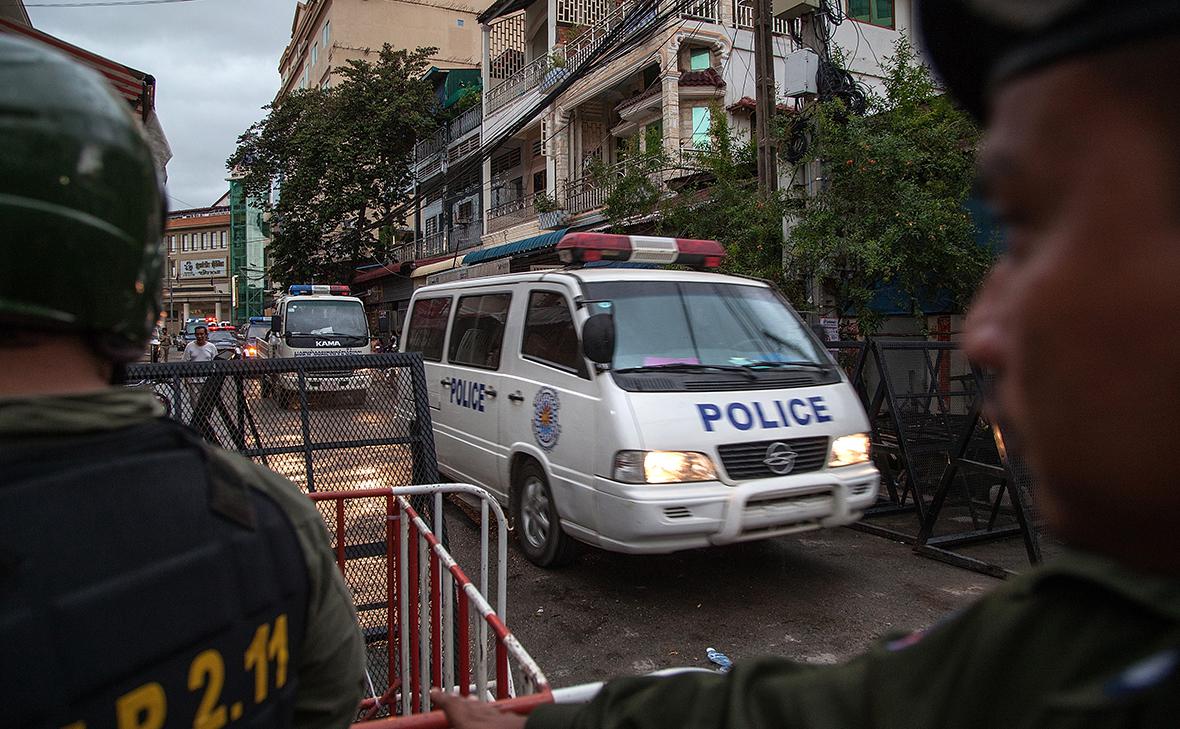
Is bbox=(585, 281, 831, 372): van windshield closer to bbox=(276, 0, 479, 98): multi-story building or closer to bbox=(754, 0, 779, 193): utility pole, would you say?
bbox=(754, 0, 779, 193): utility pole

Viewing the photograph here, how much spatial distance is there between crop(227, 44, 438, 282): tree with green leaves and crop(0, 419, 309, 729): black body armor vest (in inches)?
1106

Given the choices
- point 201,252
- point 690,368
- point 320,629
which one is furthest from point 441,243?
point 201,252

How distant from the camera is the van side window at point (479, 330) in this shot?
20.6ft

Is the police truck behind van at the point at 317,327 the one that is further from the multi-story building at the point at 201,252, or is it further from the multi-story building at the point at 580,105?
the multi-story building at the point at 201,252

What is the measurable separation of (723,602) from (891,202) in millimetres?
5319

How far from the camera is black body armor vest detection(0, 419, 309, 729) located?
79 cm

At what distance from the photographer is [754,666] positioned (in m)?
0.97

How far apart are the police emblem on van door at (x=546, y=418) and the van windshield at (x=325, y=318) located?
11.2m

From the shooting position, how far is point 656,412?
4.62 metres

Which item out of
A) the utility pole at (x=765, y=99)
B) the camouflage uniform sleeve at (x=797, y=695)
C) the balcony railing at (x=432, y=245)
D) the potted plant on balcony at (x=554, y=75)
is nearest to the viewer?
the camouflage uniform sleeve at (x=797, y=695)

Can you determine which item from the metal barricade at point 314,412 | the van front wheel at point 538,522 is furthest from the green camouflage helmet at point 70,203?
the van front wheel at point 538,522

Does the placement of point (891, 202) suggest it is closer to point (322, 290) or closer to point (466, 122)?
point (322, 290)

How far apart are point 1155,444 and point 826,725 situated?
0.46 metres

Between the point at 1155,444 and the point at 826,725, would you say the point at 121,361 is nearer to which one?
the point at 826,725
